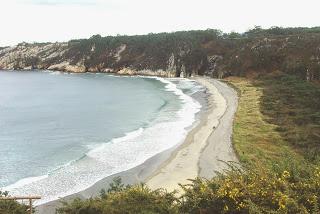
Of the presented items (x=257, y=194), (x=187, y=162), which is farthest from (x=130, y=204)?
(x=187, y=162)

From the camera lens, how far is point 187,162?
32.1 m

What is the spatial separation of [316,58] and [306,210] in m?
76.1

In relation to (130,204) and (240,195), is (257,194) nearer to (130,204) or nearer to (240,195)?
(240,195)

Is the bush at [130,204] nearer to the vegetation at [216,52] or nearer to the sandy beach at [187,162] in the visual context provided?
the sandy beach at [187,162]

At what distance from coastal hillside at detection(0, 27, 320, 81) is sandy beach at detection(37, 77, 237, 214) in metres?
39.9

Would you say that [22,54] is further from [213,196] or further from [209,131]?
[213,196]

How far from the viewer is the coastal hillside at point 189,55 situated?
9438 centimetres

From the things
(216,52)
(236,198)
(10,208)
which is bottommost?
(10,208)

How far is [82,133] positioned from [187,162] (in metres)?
16.7

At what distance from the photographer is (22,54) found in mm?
184125

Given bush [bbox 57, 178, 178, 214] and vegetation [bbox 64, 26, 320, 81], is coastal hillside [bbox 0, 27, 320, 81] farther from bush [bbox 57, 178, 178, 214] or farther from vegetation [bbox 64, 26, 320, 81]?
bush [bbox 57, 178, 178, 214]

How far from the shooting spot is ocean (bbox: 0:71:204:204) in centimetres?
3023

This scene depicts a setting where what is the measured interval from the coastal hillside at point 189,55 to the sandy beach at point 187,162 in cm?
3991

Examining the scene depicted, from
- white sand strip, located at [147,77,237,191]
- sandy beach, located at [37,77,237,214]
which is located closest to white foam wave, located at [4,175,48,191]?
sandy beach, located at [37,77,237,214]
